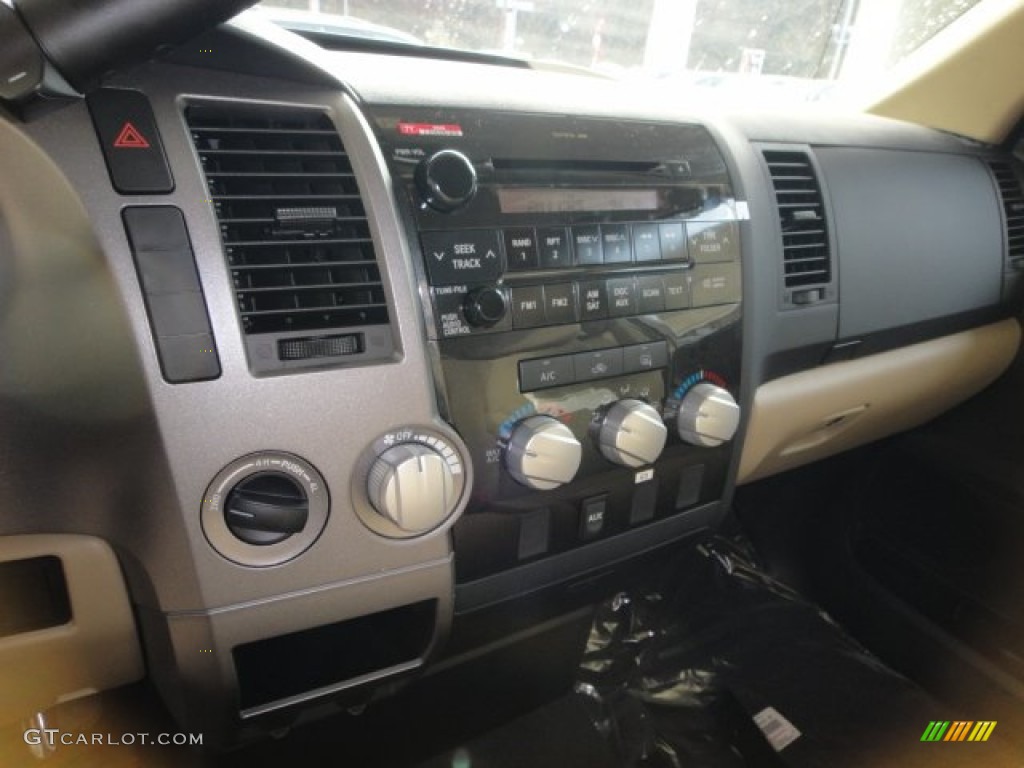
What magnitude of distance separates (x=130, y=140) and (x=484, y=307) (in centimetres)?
28

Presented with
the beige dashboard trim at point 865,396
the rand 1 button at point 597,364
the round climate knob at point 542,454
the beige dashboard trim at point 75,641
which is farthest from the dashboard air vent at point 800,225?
the beige dashboard trim at point 75,641

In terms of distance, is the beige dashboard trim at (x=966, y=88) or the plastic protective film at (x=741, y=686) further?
the beige dashboard trim at (x=966, y=88)

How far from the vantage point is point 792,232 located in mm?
956

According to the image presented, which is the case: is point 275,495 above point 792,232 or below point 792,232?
below

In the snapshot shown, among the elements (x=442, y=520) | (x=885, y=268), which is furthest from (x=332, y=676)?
(x=885, y=268)

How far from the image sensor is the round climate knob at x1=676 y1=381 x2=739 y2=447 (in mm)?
764

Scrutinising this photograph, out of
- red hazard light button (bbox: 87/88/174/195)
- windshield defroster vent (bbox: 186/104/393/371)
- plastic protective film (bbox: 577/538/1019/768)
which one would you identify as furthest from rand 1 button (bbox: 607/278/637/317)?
plastic protective film (bbox: 577/538/1019/768)

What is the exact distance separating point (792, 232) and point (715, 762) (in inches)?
32.6

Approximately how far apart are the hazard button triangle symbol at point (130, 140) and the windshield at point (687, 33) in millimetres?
Answer: 439

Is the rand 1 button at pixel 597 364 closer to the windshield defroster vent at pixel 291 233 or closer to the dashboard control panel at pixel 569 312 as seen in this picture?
the dashboard control panel at pixel 569 312

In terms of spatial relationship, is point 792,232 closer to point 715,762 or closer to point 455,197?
point 455,197

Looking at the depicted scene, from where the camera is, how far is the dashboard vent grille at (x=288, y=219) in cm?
52

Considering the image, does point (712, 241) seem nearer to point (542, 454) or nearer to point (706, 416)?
point (706, 416)

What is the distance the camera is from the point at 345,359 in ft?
1.81
